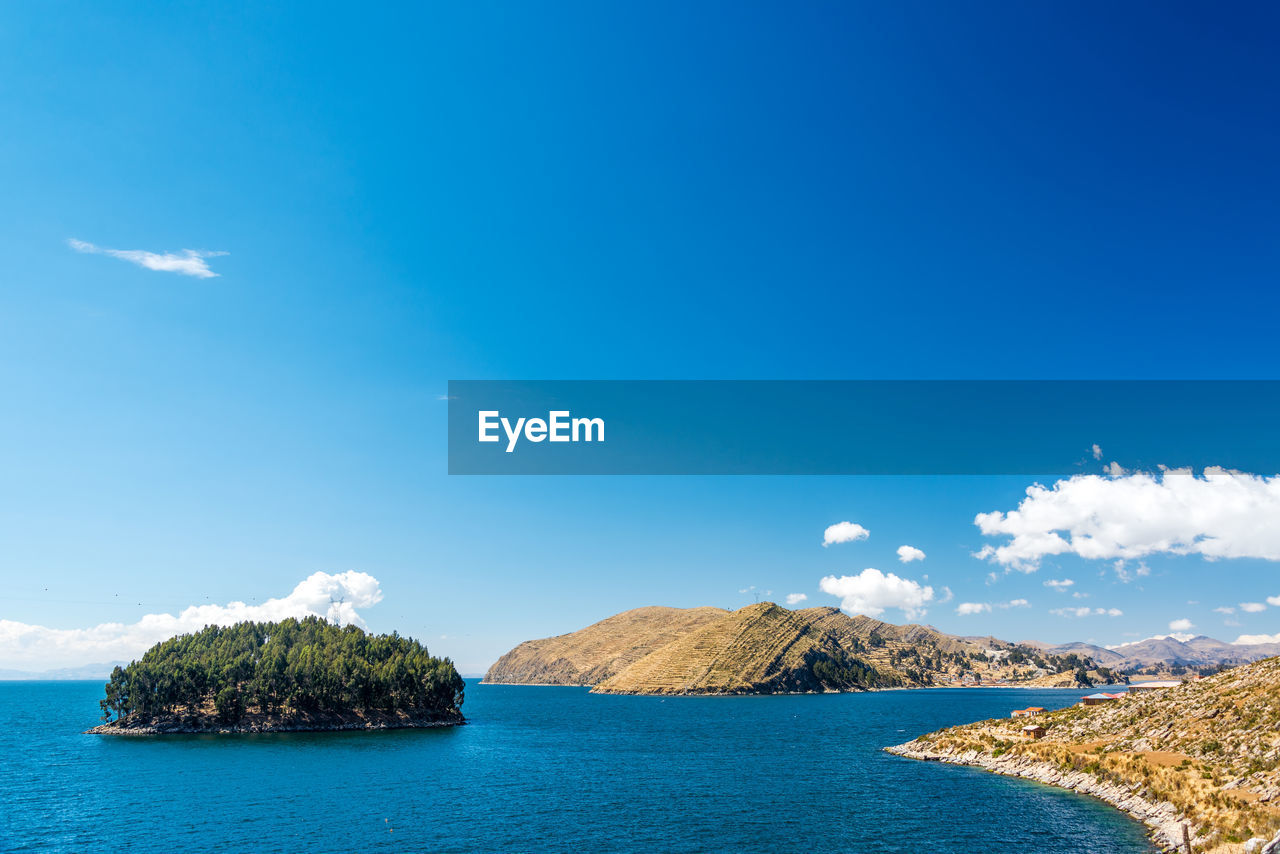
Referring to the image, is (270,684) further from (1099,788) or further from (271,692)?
(1099,788)

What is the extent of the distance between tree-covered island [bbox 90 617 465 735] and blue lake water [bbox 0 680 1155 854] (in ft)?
67.2

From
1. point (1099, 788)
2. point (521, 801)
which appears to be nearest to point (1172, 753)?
point (1099, 788)

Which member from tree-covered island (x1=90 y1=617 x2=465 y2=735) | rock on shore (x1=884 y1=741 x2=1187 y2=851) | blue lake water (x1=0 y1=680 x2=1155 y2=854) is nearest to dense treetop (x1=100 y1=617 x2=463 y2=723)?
tree-covered island (x1=90 y1=617 x2=465 y2=735)

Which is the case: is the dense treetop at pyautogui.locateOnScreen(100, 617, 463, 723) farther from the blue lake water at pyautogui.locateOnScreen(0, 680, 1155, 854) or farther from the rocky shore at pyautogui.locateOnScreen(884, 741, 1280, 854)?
the rocky shore at pyautogui.locateOnScreen(884, 741, 1280, 854)

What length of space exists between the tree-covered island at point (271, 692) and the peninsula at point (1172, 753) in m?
127

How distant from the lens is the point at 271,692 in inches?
6964

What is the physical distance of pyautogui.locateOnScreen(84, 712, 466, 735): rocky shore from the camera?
165375 millimetres

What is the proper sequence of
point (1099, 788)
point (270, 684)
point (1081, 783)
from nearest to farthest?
point (1099, 788) → point (1081, 783) → point (270, 684)

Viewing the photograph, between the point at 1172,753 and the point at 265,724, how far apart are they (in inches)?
7231

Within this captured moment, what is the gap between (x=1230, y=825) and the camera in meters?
59.5

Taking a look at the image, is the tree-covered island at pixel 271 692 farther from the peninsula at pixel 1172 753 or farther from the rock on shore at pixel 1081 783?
the peninsula at pixel 1172 753

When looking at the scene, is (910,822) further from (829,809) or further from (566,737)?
(566,737)

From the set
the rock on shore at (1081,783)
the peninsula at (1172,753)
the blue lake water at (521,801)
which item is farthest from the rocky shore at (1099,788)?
the blue lake water at (521,801)

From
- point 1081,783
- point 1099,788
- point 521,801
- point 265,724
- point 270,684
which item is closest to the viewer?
point 1099,788
